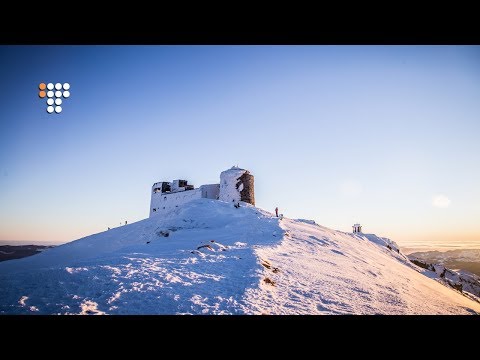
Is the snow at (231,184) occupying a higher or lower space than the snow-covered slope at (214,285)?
higher

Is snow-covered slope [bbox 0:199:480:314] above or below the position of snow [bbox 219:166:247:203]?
below

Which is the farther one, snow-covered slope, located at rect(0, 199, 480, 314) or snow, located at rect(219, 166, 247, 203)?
snow, located at rect(219, 166, 247, 203)

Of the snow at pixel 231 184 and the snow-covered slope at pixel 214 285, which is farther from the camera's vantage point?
the snow at pixel 231 184

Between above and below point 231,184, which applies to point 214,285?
below

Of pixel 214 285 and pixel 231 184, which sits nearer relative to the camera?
pixel 214 285
